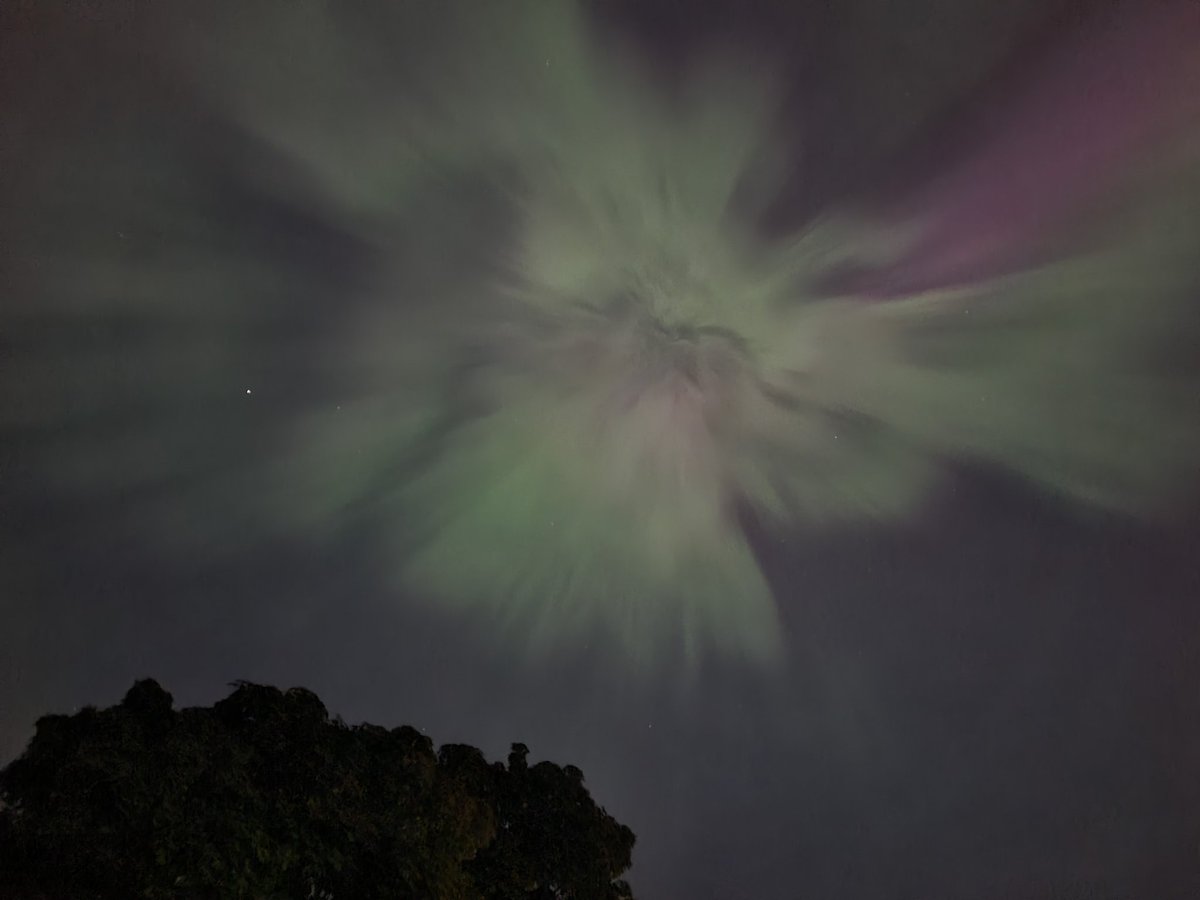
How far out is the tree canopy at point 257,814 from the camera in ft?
54.9

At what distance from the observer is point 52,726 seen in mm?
17656

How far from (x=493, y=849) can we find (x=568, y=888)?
2171 mm

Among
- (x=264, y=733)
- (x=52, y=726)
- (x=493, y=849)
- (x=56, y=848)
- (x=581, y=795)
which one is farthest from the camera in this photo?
(x=581, y=795)

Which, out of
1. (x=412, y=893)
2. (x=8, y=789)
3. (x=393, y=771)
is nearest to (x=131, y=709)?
(x=8, y=789)

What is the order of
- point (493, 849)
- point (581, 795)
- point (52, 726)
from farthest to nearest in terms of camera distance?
point (581, 795) → point (493, 849) → point (52, 726)

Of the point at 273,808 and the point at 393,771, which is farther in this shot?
the point at 393,771

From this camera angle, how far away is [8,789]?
1730 cm

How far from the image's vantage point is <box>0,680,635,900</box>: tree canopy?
16.7m

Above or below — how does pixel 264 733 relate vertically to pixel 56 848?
above

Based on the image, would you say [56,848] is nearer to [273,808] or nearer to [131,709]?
[131,709]

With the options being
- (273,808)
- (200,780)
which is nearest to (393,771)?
(273,808)

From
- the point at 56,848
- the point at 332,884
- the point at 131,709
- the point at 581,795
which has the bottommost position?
the point at 56,848

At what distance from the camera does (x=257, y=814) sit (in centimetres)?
1800

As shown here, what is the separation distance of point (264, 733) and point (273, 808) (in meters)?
1.59
